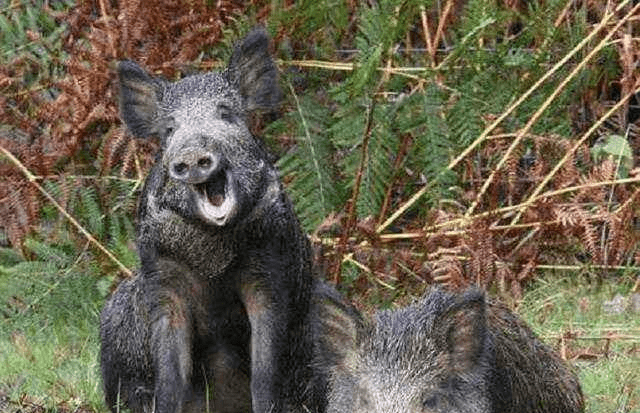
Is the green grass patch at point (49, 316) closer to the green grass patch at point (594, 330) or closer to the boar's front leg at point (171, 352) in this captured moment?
the boar's front leg at point (171, 352)

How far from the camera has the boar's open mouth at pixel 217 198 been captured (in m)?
6.21

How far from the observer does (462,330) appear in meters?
5.59

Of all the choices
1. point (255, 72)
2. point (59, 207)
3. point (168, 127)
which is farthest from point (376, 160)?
point (168, 127)

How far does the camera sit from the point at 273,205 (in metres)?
6.52

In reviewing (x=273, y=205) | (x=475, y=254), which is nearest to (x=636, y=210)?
(x=475, y=254)

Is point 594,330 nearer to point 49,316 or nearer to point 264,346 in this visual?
point 264,346

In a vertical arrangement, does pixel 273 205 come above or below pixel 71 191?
above

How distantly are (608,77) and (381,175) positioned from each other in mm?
1690

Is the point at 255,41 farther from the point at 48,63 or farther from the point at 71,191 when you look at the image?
the point at 48,63

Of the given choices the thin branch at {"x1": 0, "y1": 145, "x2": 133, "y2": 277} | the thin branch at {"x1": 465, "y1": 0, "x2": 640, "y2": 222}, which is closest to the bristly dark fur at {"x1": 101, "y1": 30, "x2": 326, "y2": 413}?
the thin branch at {"x1": 0, "y1": 145, "x2": 133, "y2": 277}

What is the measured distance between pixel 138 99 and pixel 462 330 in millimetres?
2009

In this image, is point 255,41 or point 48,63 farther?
point 48,63

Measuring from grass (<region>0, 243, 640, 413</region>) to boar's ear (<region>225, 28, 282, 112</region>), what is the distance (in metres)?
1.46

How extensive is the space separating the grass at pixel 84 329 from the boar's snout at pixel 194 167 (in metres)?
1.45
